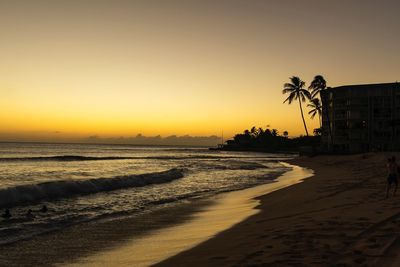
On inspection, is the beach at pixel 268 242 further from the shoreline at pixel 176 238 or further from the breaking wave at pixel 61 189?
the breaking wave at pixel 61 189

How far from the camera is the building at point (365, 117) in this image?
7144cm

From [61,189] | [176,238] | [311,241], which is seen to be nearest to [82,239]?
[176,238]

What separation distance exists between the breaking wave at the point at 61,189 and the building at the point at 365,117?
57833 mm

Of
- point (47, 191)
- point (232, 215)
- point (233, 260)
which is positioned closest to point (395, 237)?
point (233, 260)

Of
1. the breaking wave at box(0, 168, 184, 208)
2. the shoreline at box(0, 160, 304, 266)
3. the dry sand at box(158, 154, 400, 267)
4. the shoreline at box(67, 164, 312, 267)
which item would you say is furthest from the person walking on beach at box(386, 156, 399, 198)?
the breaking wave at box(0, 168, 184, 208)

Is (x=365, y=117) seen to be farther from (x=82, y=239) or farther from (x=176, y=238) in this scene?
(x=82, y=239)

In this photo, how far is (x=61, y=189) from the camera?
19.3m

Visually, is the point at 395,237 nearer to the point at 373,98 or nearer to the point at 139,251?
the point at 139,251

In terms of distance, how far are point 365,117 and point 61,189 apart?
67820 mm

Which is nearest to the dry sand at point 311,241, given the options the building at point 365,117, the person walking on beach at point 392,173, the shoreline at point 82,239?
the shoreline at point 82,239

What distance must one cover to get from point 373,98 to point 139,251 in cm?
7448

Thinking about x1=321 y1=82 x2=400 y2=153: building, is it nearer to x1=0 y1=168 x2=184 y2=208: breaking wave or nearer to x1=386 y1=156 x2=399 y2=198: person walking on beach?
x1=0 y1=168 x2=184 y2=208: breaking wave

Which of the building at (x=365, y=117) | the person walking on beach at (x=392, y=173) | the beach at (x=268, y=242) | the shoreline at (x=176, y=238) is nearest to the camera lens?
the beach at (x=268, y=242)

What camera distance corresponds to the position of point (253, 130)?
18700 cm
